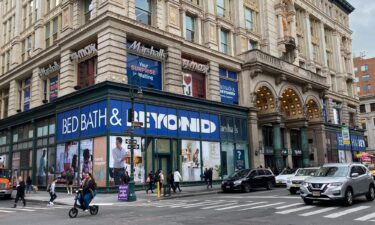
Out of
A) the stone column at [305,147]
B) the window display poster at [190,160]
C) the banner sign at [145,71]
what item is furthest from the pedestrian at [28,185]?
the stone column at [305,147]

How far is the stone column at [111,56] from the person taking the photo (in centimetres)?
2656

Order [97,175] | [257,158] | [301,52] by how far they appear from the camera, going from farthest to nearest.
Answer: [301,52] < [257,158] < [97,175]

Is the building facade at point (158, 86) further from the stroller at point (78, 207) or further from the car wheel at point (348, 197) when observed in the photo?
the car wheel at point (348, 197)

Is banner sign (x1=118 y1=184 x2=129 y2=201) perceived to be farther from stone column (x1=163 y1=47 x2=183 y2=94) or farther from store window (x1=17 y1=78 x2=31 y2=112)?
store window (x1=17 y1=78 x2=31 y2=112)

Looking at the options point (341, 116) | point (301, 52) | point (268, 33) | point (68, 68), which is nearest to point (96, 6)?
point (68, 68)

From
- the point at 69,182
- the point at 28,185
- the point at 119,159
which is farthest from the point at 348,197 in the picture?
the point at 28,185

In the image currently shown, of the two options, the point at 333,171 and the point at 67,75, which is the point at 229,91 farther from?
the point at 333,171

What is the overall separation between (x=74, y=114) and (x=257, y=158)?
63.1 feet

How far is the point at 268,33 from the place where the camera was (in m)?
43.5

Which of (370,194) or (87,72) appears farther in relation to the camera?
(87,72)

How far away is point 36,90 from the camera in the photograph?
36.2 metres

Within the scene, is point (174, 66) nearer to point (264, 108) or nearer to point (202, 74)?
point (202, 74)

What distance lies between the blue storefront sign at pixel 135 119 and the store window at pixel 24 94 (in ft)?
29.7

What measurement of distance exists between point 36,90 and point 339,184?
101 feet
